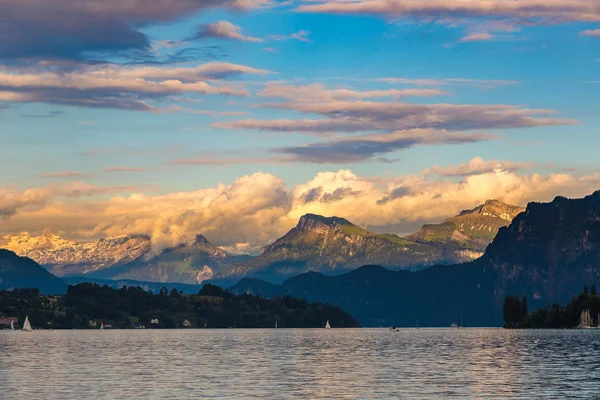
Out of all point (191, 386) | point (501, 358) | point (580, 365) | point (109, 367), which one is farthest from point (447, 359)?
point (191, 386)

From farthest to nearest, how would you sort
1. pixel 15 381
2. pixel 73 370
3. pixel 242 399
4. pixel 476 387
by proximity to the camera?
pixel 73 370 → pixel 15 381 → pixel 476 387 → pixel 242 399

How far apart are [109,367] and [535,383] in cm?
7551

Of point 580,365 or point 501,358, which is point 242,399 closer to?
point 580,365

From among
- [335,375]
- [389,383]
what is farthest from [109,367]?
[389,383]

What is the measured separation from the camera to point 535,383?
423 ft

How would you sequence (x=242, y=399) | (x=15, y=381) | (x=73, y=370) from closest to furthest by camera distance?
(x=242, y=399) → (x=15, y=381) → (x=73, y=370)

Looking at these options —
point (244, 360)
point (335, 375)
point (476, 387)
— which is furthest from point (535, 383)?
point (244, 360)

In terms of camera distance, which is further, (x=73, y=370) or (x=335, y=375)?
(x=73, y=370)

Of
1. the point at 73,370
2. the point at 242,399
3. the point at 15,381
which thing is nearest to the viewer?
the point at 242,399

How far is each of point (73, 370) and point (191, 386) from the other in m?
41.9

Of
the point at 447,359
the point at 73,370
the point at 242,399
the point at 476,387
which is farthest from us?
the point at 447,359

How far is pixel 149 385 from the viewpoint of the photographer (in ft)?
424

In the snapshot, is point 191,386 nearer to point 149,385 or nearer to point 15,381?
point 149,385

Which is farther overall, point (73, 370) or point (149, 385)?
point (73, 370)
